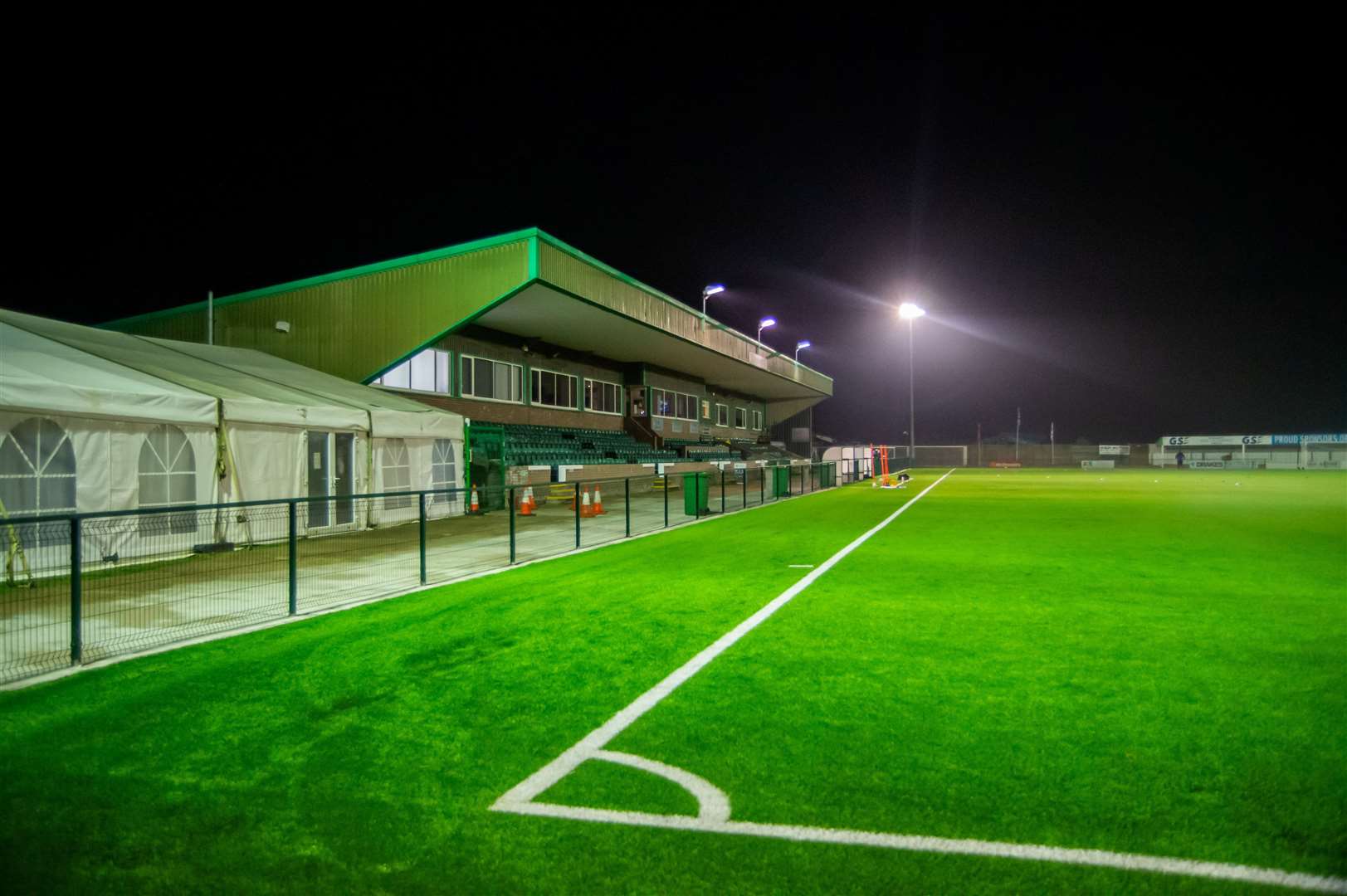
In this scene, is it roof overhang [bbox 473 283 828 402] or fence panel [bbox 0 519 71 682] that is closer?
fence panel [bbox 0 519 71 682]

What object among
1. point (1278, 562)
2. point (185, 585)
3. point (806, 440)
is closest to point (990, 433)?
point (806, 440)

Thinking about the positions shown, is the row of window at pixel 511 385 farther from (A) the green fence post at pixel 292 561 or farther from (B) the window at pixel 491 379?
(A) the green fence post at pixel 292 561

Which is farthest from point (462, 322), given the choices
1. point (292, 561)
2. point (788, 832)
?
point (788, 832)

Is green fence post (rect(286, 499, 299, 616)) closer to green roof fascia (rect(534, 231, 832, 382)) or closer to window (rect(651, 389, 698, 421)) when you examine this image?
green roof fascia (rect(534, 231, 832, 382))

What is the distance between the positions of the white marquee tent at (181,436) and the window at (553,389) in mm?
10588

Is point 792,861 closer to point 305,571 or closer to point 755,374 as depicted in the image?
point 305,571

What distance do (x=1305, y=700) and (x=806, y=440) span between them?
64475 mm

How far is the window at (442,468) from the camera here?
779 inches

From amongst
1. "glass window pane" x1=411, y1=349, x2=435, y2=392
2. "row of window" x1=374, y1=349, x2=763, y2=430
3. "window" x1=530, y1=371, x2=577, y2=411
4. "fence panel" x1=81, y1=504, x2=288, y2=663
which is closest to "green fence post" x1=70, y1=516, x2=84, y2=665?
"fence panel" x1=81, y1=504, x2=288, y2=663

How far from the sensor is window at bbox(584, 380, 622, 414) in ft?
114

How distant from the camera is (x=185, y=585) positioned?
9.82m

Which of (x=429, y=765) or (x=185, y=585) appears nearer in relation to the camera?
(x=429, y=765)

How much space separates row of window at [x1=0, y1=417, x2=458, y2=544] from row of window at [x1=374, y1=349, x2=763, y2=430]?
654cm

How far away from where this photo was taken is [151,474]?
12828 mm
